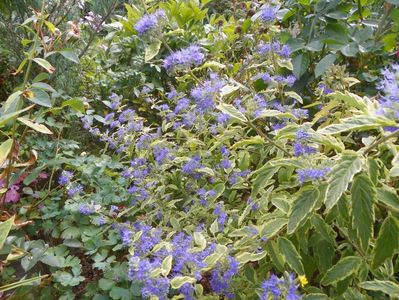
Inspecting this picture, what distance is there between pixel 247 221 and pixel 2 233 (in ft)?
2.49

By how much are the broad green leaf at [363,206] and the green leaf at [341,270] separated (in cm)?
16

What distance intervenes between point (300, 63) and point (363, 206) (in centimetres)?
111

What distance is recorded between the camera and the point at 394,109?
3.00ft

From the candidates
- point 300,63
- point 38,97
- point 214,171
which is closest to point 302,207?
point 214,171

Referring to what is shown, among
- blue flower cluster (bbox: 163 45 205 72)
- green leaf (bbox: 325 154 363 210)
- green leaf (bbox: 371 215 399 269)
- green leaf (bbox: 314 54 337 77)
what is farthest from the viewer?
green leaf (bbox: 314 54 337 77)

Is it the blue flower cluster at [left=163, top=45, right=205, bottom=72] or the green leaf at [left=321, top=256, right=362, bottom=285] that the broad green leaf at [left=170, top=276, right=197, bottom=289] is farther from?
the blue flower cluster at [left=163, top=45, right=205, bottom=72]

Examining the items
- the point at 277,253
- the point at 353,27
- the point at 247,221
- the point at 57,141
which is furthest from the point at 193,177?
the point at 353,27

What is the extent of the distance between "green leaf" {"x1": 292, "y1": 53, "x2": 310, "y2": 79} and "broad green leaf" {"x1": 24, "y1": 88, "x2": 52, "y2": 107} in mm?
995

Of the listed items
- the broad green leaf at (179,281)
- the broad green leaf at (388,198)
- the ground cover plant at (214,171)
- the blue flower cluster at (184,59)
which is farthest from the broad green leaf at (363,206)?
the blue flower cluster at (184,59)

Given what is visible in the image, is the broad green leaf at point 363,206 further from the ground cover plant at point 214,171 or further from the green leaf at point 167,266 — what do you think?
the green leaf at point 167,266

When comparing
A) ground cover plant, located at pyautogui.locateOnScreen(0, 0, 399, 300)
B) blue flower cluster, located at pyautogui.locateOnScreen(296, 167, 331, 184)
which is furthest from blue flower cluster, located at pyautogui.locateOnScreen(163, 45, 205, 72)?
blue flower cluster, located at pyautogui.locateOnScreen(296, 167, 331, 184)

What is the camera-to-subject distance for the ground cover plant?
108 centimetres

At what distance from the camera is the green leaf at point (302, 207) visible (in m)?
1.01

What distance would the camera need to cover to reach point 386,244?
3.28ft
